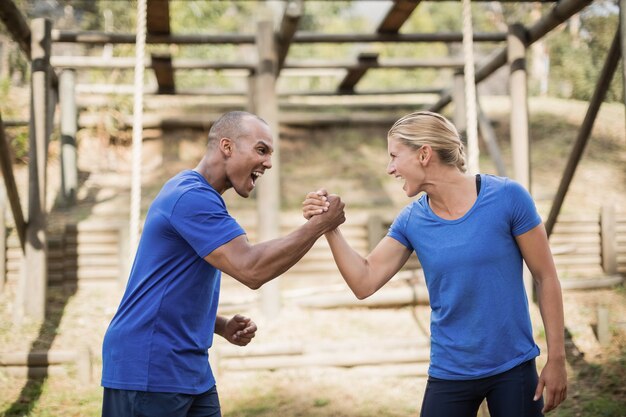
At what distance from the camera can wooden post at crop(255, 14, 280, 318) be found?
279 inches

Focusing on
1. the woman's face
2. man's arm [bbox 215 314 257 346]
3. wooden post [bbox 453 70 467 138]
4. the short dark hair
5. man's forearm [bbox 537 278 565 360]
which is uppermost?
wooden post [bbox 453 70 467 138]

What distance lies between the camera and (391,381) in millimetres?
5852

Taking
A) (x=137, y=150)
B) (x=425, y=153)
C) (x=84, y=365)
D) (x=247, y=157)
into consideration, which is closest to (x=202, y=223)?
(x=247, y=157)

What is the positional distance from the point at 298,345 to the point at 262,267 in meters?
3.77

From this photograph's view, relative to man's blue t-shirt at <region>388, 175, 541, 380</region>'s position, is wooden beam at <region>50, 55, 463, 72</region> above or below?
above

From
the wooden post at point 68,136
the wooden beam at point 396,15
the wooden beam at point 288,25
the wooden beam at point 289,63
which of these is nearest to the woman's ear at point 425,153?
the wooden beam at point 288,25

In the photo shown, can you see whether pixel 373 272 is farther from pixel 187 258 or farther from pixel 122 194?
pixel 122 194

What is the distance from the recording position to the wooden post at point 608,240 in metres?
8.09

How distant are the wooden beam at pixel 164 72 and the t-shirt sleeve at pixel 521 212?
6.34m

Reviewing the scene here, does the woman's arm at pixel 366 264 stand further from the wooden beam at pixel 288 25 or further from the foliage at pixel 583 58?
the foliage at pixel 583 58

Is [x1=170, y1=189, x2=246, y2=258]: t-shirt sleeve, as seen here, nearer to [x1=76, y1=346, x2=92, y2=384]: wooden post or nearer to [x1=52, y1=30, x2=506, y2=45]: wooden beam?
[x1=76, y1=346, x2=92, y2=384]: wooden post

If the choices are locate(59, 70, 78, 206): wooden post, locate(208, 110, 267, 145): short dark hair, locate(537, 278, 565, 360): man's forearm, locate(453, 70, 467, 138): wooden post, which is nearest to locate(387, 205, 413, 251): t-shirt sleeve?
locate(537, 278, 565, 360): man's forearm

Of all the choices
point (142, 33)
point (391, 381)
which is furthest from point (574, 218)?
point (142, 33)

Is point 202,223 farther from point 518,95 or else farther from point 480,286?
point 518,95
